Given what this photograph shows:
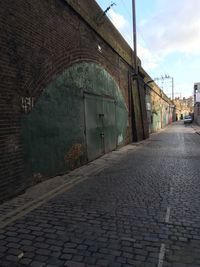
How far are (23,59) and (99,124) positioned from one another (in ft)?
22.5

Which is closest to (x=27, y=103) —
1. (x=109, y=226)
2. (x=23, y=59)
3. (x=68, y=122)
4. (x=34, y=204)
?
(x=23, y=59)

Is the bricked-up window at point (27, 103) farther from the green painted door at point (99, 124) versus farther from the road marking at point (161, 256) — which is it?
the road marking at point (161, 256)

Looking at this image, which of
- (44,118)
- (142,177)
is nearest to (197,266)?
(142,177)

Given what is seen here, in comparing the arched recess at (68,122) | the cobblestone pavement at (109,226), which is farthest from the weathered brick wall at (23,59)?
the cobblestone pavement at (109,226)

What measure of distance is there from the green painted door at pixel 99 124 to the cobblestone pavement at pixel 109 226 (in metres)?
4.21

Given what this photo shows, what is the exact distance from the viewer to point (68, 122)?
10.5 m

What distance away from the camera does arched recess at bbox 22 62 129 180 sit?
27.2ft

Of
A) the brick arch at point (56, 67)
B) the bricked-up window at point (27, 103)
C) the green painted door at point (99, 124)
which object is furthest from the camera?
the green painted door at point (99, 124)

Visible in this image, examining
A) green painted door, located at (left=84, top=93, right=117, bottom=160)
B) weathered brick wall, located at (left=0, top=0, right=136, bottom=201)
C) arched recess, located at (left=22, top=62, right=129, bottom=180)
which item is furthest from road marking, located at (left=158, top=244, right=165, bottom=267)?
green painted door, located at (left=84, top=93, right=117, bottom=160)

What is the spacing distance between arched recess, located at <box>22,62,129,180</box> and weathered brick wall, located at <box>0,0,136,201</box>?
373 millimetres

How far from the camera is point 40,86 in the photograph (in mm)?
8539

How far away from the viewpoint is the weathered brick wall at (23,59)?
271 inches

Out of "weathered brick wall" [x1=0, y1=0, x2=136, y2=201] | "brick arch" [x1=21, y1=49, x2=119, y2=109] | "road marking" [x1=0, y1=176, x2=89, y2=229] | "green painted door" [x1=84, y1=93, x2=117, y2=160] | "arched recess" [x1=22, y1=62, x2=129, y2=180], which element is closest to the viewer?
"road marking" [x1=0, y1=176, x2=89, y2=229]

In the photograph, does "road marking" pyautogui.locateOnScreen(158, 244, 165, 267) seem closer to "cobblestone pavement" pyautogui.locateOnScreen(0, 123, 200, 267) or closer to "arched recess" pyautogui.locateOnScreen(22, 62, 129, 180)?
"cobblestone pavement" pyautogui.locateOnScreen(0, 123, 200, 267)
